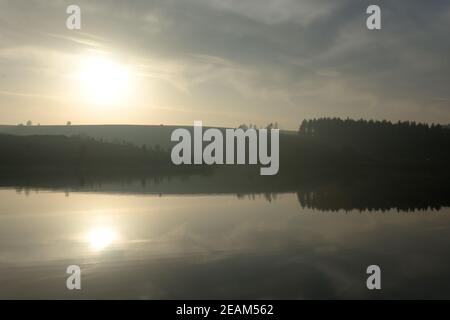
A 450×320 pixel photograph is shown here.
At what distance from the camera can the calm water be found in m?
22.7

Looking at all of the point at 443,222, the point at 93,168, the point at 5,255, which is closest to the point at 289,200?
the point at 443,222

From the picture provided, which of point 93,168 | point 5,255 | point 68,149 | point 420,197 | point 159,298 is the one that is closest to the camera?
point 159,298

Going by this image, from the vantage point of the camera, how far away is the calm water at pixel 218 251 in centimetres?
2267

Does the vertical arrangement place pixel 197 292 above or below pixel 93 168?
below

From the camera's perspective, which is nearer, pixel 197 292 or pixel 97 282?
pixel 197 292

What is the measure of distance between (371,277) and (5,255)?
22214 mm

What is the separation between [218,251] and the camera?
31.0m

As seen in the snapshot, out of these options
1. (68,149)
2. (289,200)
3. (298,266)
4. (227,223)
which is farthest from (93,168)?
(298,266)

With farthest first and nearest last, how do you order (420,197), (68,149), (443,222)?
(68,149)
(420,197)
(443,222)

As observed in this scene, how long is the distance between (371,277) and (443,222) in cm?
2611
